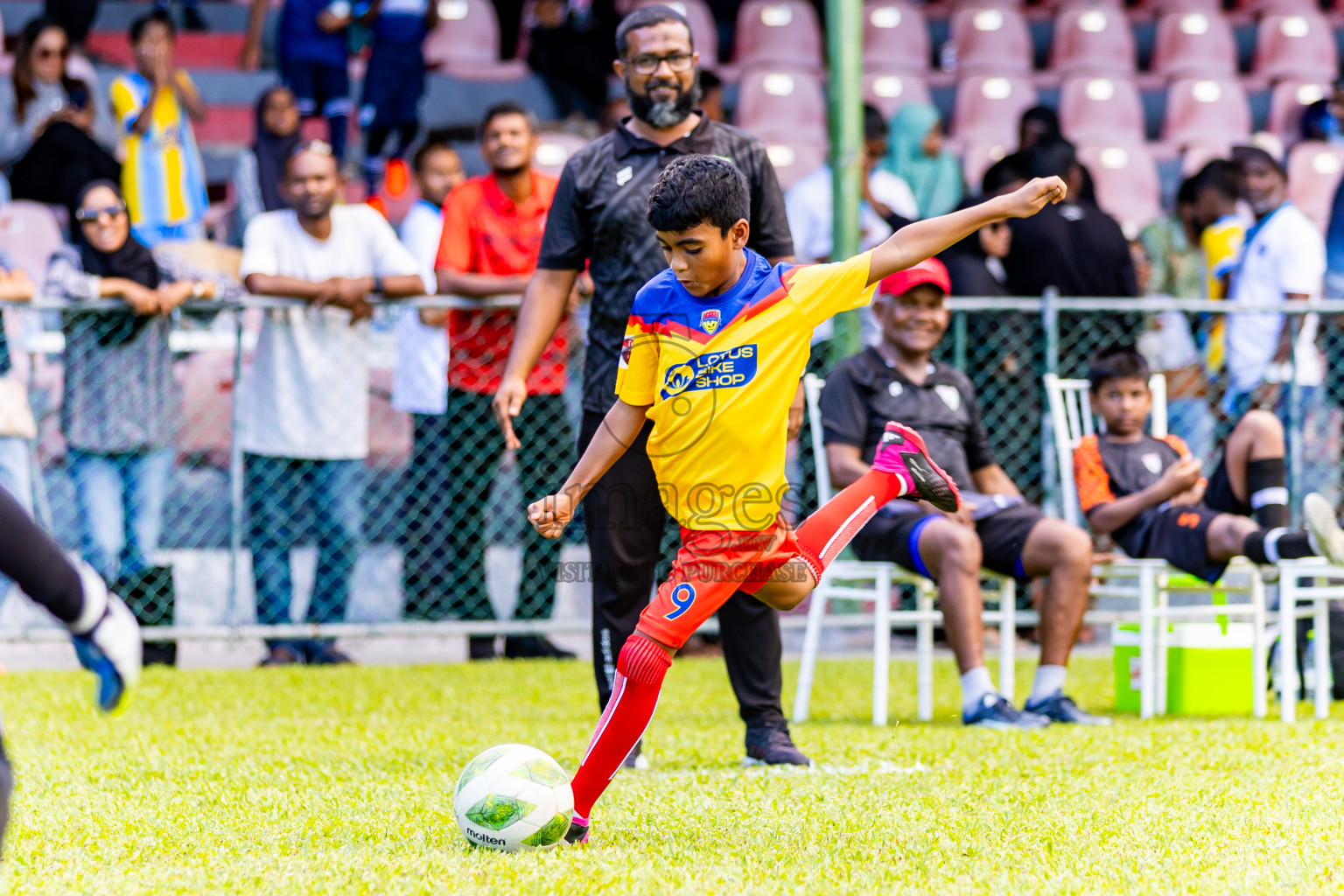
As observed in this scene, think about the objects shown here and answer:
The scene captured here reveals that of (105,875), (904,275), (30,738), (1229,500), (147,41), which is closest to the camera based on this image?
(105,875)

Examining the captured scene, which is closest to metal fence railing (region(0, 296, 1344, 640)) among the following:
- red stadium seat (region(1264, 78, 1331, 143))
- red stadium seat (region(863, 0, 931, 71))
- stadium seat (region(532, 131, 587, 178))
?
stadium seat (region(532, 131, 587, 178))

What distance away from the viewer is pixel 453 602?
6688 mm

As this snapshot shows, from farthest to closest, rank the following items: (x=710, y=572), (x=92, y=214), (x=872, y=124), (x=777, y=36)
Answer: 1. (x=777, y=36)
2. (x=872, y=124)
3. (x=92, y=214)
4. (x=710, y=572)

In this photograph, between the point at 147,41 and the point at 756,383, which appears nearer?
the point at 756,383

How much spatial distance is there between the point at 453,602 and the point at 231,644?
1125 mm

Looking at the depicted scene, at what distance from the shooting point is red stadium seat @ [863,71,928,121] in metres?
11.8

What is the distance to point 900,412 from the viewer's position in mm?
5418

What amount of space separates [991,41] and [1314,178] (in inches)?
123

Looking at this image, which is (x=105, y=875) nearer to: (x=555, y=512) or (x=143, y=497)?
(x=555, y=512)

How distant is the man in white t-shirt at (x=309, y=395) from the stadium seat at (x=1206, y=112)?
8.01 m

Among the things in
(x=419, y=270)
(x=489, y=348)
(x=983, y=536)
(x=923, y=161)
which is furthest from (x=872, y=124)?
(x=983, y=536)

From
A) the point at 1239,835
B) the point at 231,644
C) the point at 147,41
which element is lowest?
the point at 231,644

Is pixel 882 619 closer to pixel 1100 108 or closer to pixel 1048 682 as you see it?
pixel 1048 682

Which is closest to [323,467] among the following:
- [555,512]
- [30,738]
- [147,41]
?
[30,738]
